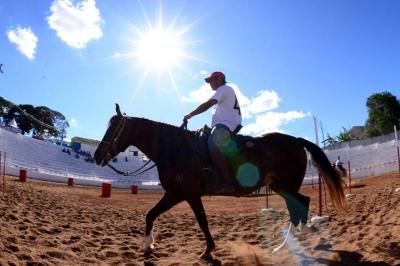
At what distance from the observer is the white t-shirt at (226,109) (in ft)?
21.2

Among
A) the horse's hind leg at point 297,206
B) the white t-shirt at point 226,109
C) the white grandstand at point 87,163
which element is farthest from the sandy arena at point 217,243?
the white grandstand at point 87,163

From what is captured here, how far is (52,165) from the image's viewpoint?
40.3 metres

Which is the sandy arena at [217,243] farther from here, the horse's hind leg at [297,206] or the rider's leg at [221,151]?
the rider's leg at [221,151]

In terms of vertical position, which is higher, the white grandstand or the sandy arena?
the white grandstand

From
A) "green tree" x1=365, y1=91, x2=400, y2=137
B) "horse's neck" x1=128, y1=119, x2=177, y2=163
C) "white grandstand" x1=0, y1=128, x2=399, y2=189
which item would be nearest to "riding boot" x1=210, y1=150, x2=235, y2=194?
"horse's neck" x1=128, y1=119, x2=177, y2=163

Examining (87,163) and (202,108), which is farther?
(87,163)

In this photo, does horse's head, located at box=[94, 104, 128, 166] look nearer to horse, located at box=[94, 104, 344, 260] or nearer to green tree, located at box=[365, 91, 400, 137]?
horse, located at box=[94, 104, 344, 260]

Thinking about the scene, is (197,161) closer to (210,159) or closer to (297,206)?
(210,159)

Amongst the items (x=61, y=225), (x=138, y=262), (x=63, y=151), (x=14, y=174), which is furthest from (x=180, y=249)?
(x=63, y=151)

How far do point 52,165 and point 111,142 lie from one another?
1449 inches

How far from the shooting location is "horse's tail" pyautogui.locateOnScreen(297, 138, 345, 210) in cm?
674

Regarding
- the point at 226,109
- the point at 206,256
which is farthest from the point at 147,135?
the point at 206,256

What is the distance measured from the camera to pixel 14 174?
31.7m

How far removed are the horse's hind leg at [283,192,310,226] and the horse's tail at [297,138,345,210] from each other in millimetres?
561
